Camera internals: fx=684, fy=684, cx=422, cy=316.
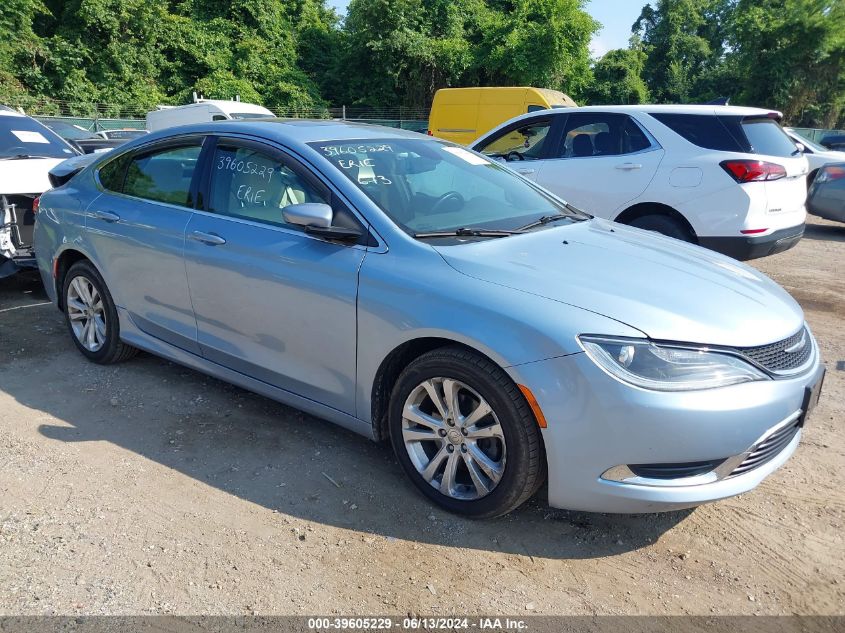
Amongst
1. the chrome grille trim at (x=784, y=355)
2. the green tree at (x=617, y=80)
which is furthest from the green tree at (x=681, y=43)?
the chrome grille trim at (x=784, y=355)

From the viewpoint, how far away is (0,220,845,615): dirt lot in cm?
253

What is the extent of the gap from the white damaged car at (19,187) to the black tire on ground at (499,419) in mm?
4322

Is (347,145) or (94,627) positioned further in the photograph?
(347,145)

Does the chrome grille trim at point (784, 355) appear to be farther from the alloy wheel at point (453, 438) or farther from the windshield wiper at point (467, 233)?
the windshield wiper at point (467, 233)

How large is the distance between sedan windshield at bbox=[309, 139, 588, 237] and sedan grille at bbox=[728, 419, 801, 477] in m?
1.50

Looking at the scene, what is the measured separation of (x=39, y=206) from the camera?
4934 mm

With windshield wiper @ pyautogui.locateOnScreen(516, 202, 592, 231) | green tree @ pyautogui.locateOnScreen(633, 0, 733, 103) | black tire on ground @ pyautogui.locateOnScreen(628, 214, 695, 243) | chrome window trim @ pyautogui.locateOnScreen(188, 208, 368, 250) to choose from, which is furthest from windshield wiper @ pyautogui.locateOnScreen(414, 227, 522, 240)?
green tree @ pyautogui.locateOnScreen(633, 0, 733, 103)

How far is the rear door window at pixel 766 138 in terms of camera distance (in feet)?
20.4

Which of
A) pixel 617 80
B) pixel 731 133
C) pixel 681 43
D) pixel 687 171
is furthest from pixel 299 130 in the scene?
pixel 681 43

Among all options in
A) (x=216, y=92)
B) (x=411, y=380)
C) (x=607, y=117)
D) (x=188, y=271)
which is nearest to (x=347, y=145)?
(x=188, y=271)

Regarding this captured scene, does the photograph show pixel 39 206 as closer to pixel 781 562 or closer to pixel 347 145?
pixel 347 145

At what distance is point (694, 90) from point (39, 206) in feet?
157

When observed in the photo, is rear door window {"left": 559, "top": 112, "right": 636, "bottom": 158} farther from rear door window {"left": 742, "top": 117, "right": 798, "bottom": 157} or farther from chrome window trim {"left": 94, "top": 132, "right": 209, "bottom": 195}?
chrome window trim {"left": 94, "top": 132, "right": 209, "bottom": 195}

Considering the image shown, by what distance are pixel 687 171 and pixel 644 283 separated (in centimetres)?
385
